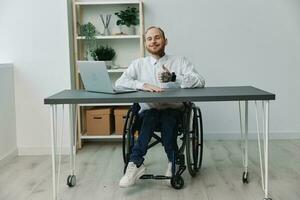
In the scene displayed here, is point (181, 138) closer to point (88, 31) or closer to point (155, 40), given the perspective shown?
point (155, 40)

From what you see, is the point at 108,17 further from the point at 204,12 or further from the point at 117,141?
the point at 117,141

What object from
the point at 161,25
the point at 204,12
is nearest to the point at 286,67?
the point at 204,12

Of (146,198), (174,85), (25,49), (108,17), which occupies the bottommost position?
(146,198)

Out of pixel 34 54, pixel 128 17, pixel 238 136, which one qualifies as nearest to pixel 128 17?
pixel 128 17

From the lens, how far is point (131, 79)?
305 centimetres

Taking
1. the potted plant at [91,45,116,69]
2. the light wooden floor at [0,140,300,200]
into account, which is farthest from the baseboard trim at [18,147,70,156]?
the potted plant at [91,45,116,69]

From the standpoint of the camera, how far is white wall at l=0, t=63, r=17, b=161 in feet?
11.9

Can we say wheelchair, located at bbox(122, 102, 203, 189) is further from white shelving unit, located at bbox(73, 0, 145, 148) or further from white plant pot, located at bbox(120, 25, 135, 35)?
white plant pot, located at bbox(120, 25, 135, 35)

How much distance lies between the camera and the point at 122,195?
9.04ft

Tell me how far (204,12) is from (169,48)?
1.80 feet

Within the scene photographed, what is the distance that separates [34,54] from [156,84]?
150 cm

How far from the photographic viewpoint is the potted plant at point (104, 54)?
4.24 meters

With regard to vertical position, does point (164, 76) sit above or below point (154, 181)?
above

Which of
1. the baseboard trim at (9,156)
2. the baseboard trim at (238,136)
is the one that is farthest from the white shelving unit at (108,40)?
the baseboard trim at (238,136)
